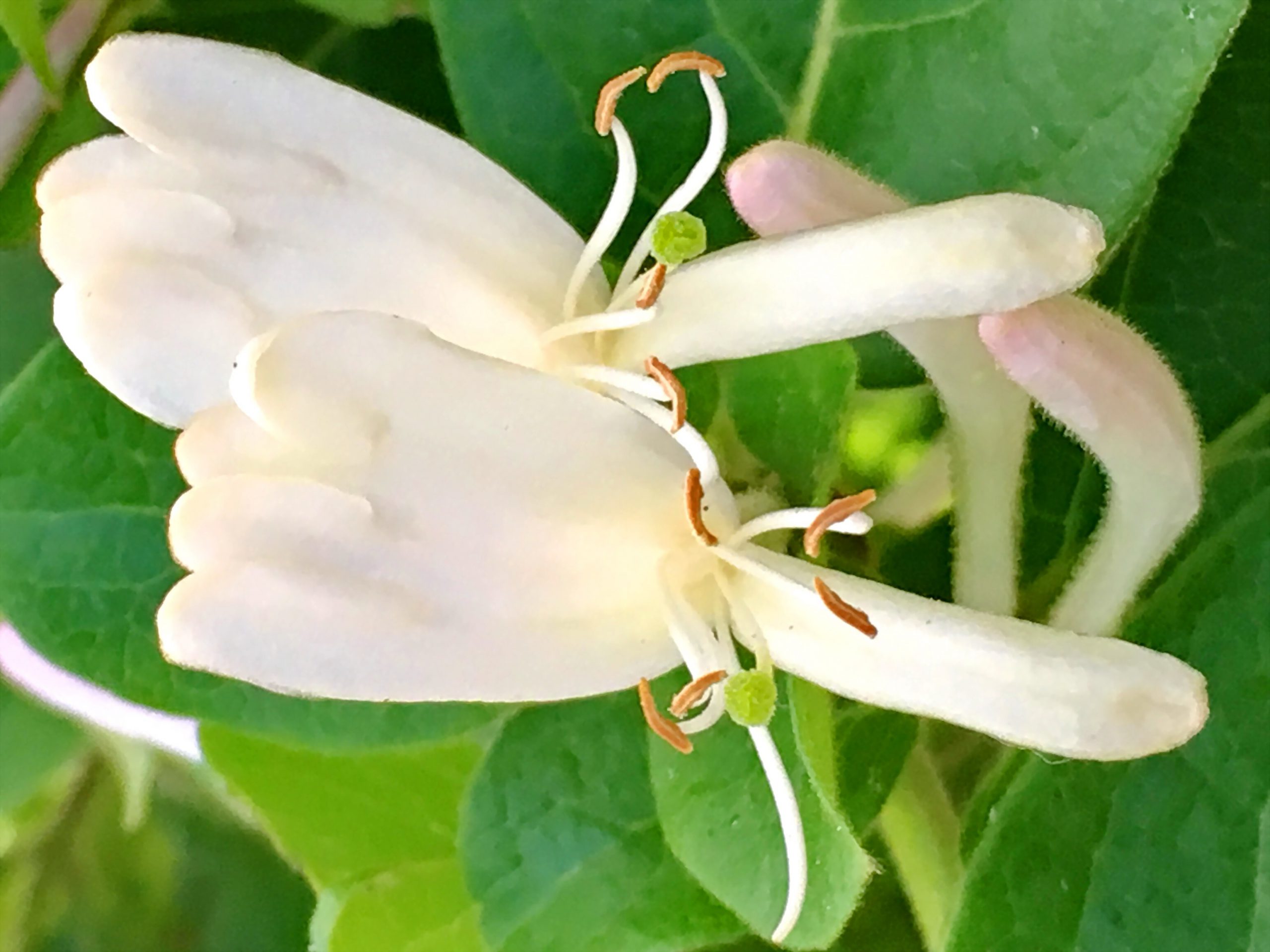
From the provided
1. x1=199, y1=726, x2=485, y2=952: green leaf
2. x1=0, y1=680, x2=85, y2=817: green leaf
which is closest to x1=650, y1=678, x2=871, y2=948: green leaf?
x1=199, y1=726, x2=485, y2=952: green leaf

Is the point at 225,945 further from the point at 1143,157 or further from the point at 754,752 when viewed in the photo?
the point at 1143,157

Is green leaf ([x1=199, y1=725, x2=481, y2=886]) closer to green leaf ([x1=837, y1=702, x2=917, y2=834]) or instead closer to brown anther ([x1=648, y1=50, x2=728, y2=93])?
green leaf ([x1=837, y1=702, x2=917, y2=834])

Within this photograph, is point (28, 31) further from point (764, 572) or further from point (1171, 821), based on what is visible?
point (1171, 821)

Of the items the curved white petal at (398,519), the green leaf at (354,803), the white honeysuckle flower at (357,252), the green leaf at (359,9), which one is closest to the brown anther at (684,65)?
the white honeysuckle flower at (357,252)

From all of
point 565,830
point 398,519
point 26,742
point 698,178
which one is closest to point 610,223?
point 698,178

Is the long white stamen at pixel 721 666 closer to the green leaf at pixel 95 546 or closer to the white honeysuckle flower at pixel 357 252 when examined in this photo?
the white honeysuckle flower at pixel 357 252
